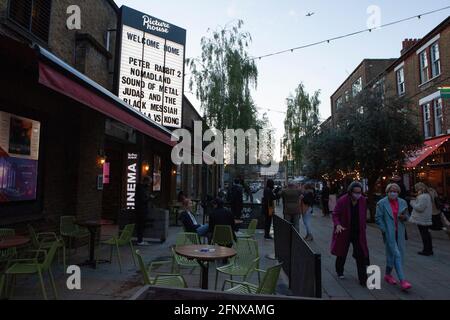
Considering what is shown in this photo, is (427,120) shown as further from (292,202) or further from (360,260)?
(360,260)

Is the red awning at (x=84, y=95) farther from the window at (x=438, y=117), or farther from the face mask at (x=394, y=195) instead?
the window at (x=438, y=117)

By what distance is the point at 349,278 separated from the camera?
621 centimetres

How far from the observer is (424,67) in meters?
17.9

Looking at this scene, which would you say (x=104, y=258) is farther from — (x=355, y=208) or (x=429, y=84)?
(x=429, y=84)

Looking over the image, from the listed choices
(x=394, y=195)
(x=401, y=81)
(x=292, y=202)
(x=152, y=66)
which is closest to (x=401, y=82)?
(x=401, y=81)

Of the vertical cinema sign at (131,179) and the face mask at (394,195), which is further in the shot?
the vertical cinema sign at (131,179)

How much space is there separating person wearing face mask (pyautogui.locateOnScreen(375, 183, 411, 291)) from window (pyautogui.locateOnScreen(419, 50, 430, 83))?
1477cm

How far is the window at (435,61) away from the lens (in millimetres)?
16609

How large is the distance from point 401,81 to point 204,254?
20721 millimetres

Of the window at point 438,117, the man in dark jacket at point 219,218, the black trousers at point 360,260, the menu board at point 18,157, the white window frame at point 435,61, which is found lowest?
the black trousers at point 360,260

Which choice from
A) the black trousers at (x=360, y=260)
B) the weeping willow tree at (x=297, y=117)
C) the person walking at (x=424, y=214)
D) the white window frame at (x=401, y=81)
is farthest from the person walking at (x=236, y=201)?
the weeping willow tree at (x=297, y=117)

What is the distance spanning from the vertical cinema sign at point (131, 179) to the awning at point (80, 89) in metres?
3.26
